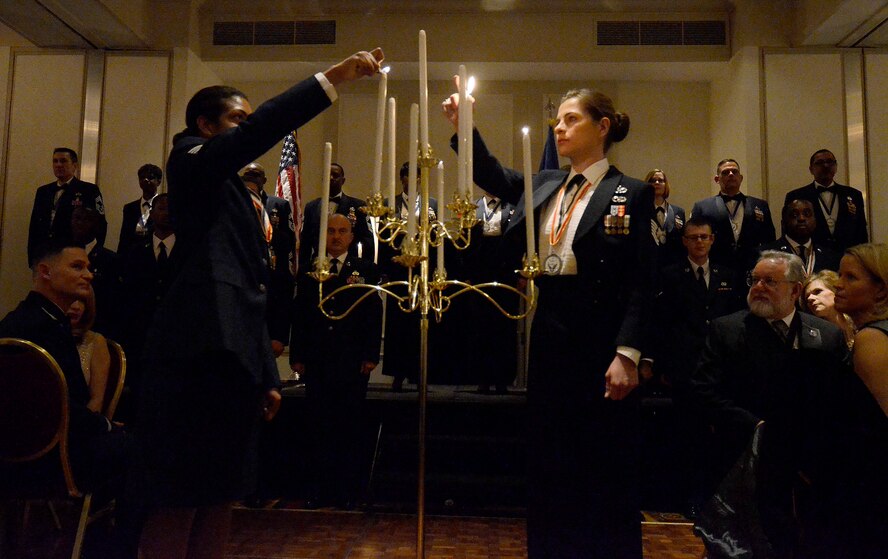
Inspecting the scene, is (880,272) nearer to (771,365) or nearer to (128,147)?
(771,365)

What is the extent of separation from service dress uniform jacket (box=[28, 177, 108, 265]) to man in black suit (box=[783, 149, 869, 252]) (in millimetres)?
5318

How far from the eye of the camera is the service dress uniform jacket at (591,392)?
166 centimetres

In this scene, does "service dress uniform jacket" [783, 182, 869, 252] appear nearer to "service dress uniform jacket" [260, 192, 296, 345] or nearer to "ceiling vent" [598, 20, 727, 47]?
"ceiling vent" [598, 20, 727, 47]

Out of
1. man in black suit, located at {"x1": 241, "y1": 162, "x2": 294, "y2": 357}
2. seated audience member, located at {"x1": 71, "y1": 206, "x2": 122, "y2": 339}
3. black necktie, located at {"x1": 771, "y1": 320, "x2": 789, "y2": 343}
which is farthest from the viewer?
seated audience member, located at {"x1": 71, "y1": 206, "x2": 122, "y2": 339}

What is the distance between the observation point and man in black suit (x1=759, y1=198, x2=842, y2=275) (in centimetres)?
442

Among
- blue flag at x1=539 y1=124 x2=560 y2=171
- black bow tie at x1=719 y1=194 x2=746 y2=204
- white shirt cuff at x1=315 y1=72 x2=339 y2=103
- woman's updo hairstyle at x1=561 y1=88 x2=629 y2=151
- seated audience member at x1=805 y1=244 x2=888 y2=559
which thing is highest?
black bow tie at x1=719 y1=194 x2=746 y2=204

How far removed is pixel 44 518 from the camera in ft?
10.2

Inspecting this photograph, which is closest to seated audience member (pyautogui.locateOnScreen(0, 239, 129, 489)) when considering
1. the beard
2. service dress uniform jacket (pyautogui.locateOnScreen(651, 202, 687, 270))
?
the beard

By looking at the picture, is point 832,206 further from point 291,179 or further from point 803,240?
point 291,179

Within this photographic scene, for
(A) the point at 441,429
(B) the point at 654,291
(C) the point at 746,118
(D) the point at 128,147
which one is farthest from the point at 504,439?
(D) the point at 128,147

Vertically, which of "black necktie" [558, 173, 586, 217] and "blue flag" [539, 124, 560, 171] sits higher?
"blue flag" [539, 124, 560, 171]

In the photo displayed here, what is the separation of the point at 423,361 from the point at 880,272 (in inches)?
50.5

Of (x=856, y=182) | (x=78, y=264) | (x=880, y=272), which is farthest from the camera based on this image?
(x=856, y=182)

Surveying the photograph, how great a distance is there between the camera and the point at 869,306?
1856 millimetres
